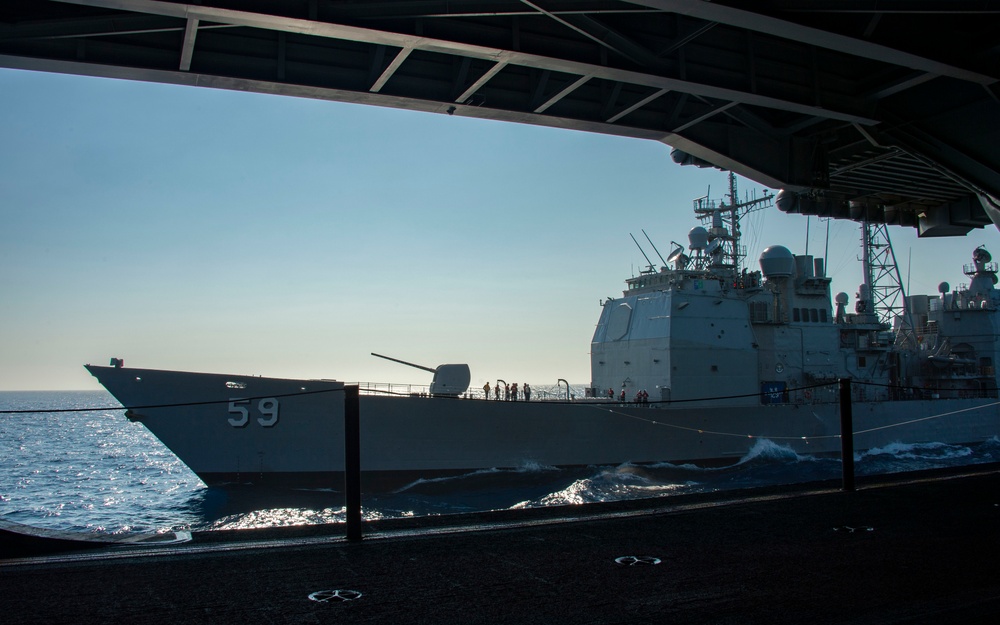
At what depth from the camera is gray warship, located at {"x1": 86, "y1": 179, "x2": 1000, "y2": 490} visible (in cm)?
1706

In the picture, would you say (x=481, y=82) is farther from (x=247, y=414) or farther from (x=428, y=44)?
(x=247, y=414)

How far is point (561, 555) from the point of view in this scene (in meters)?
4.63

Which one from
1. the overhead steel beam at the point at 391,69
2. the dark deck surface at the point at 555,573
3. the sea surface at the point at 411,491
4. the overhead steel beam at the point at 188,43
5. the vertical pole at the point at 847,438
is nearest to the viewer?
the dark deck surface at the point at 555,573

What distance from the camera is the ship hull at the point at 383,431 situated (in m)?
16.8

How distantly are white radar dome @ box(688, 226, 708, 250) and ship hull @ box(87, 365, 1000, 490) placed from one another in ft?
20.5

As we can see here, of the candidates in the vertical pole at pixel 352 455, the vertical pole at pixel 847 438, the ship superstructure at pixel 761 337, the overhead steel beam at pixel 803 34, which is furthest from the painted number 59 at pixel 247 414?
the overhead steel beam at pixel 803 34

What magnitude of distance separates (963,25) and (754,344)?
609 inches

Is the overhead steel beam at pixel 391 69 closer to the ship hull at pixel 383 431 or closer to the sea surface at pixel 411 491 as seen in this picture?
the sea surface at pixel 411 491

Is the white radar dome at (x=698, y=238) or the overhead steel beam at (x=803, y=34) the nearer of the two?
the overhead steel beam at (x=803, y=34)

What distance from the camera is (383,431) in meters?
17.5

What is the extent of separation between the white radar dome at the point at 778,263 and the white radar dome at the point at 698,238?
8.53ft

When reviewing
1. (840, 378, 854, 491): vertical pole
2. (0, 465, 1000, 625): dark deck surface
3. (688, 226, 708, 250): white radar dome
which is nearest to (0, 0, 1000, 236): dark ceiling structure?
(840, 378, 854, 491): vertical pole

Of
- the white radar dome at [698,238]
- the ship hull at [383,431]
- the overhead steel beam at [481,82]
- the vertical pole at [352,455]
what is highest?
the white radar dome at [698,238]

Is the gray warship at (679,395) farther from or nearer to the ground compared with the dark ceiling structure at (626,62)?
nearer to the ground
